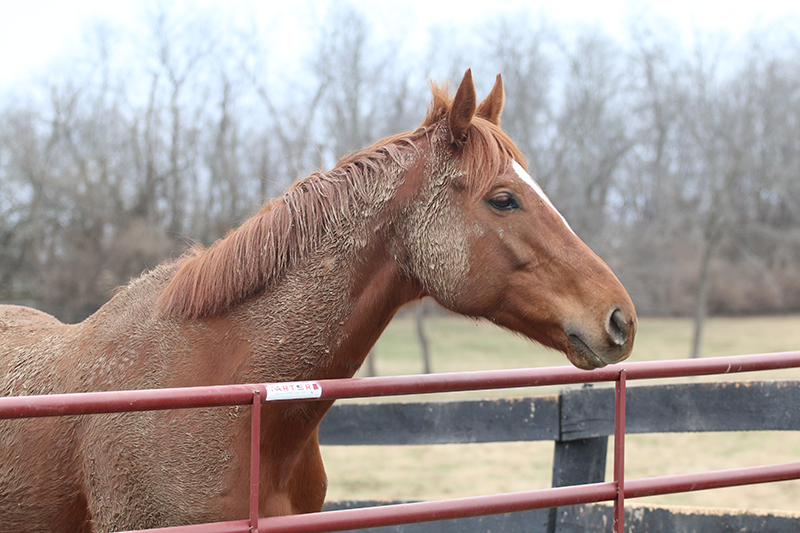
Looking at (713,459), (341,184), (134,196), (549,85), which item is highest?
(549,85)

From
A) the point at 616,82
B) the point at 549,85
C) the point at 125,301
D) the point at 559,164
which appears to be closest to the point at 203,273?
the point at 125,301

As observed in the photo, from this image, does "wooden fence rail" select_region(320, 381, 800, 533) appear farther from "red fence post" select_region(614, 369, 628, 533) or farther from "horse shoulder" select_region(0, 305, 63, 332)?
"horse shoulder" select_region(0, 305, 63, 332)

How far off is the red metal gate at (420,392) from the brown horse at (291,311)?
248 mm

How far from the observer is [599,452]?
311cm

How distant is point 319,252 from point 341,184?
27 cm

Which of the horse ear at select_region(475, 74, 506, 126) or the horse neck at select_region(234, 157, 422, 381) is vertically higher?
the horse ear at select_region(475, 74, 506, 126)

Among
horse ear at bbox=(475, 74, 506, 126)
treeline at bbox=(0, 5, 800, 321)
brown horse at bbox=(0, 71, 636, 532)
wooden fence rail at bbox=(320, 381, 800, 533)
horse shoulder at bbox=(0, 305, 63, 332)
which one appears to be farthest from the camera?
treeline at bbox=(0, 5, 800, 321)

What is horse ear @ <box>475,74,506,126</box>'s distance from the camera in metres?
2.37

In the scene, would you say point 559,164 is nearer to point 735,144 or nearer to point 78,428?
point 735,144

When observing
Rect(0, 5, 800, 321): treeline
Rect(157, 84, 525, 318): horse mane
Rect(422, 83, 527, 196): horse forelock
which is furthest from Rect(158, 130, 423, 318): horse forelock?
Rect(0, 5, 800, 321): treeline

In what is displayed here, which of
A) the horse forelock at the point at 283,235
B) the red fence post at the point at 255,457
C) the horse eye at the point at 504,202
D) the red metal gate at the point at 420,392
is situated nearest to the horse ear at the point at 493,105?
the horse forelock at the point at 283,235

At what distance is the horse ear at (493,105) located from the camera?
237 centimetres

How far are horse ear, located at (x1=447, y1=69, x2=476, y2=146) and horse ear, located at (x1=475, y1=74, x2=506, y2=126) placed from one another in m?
0.31

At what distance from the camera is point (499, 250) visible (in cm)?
200
